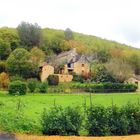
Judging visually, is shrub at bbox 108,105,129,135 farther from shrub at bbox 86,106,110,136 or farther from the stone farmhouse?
the stone farmhouse

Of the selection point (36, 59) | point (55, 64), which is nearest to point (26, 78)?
point (36, 59)

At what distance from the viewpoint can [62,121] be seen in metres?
22.6

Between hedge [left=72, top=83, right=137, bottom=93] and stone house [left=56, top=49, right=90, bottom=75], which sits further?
stone house [left=56, top=49, right=90, bottom=75]

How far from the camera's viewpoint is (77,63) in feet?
292

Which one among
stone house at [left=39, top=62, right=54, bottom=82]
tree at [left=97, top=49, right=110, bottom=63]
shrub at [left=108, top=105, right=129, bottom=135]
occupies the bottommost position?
shrub at [left=108, top=105, right=129, bottom=135]

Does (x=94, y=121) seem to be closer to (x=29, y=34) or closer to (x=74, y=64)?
(x=74, y=64)

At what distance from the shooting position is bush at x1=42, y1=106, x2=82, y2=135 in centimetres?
2264

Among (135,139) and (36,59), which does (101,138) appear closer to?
(135,139)

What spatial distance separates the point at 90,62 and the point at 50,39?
53.8 feet

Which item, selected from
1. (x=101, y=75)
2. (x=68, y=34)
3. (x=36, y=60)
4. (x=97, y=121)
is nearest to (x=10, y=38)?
(x=36, y=60)

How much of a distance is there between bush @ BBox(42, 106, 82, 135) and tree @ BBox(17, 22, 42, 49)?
233 ft

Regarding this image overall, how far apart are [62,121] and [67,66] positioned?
67353 mm

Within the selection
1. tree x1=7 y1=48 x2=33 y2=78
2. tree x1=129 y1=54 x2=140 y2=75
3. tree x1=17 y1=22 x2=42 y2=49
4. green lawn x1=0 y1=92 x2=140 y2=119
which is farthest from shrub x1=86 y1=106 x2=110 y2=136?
tree x1=129 y1=54 x2=140 y2=75

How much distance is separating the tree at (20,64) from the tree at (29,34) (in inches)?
729
